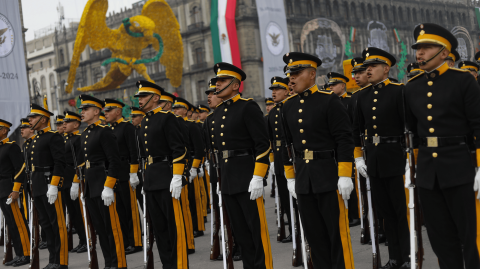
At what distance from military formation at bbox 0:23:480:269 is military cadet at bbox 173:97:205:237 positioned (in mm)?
608

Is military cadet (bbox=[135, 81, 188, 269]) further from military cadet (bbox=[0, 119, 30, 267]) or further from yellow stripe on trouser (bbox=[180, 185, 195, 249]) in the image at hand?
military cadet (bbox=[0, 119, 30, 267])

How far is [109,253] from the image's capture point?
6508 mm

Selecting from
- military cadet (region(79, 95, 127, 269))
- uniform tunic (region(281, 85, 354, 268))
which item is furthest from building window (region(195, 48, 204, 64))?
uniform tunic (region(281, 85, 354, 268))

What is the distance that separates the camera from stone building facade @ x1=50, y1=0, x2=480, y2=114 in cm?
4184

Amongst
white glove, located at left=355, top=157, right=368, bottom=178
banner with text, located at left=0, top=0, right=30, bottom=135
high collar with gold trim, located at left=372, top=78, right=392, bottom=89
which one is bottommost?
white glove, located at left=355, top=157, right=368, bottom=178

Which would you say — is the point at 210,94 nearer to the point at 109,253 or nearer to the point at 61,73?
the point at 109,253

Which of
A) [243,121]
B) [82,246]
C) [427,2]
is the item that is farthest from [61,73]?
[243,121]

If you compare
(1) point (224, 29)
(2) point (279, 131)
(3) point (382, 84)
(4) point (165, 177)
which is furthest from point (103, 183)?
(1) point (224, 29)

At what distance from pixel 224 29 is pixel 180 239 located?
Answer: 89.4 ft

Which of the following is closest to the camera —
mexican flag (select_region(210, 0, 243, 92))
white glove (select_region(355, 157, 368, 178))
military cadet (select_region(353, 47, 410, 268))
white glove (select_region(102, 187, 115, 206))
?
military cadet (select_region(353, 47, 410, 268))

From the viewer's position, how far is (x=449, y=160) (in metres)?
3.90

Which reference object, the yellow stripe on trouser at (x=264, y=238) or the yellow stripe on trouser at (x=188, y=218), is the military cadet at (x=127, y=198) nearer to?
the yellow stripe on trouser at (x=188, y=218)

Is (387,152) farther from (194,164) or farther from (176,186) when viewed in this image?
(194,164)

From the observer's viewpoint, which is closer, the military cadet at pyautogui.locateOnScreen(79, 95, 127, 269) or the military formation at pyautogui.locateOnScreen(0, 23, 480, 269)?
the military formation at pyautogui.locateOnScreen(0, 23, 480, 269)
